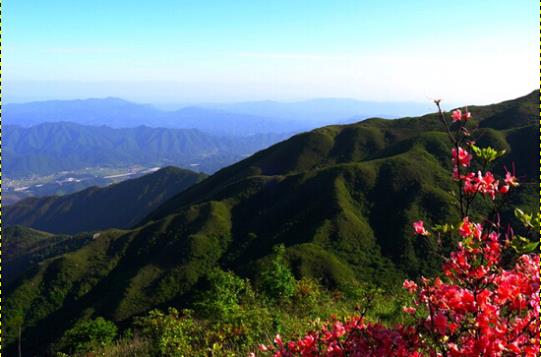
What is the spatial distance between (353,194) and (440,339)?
126 m

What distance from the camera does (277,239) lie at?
11944 centimetres

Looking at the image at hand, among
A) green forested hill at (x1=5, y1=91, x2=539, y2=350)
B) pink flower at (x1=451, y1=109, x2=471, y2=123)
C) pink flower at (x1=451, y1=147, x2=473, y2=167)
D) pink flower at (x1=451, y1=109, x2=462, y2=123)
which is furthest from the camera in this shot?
green forested hill at (x1=5, y1=91, x2=539, y2=350)

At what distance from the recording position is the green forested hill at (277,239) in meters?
104

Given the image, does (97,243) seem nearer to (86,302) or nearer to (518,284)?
(86,302)

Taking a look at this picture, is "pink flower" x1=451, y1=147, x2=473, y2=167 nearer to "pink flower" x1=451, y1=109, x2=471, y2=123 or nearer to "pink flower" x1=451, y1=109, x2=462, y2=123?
"pink flower" x1=451, y1=109, x2=471, y2=123

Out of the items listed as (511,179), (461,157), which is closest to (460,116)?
(461,157)

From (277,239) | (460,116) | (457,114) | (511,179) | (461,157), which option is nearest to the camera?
(511,179)

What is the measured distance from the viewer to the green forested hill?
10431cm

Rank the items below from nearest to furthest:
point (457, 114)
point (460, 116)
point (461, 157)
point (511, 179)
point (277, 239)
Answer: point (511, 179)
point (461, 157)
point (460, 116)
point (457, 114)
point (277, 239)

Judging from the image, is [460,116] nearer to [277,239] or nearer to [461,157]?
[461,157]

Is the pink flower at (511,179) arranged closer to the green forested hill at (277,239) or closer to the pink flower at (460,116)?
the pink flower at (460,116)

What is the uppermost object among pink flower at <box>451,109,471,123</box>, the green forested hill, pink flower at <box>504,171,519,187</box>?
pink flower at <box>451,109,471,123</box>

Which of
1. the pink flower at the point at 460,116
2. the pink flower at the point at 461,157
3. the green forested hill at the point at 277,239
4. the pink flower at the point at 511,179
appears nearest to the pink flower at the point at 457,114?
the pink flower at the point at 460,116

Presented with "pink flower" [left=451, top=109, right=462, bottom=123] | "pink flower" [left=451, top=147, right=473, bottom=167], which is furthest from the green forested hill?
"pink flower" [left=451, top=147, right=473, bottom=167]
